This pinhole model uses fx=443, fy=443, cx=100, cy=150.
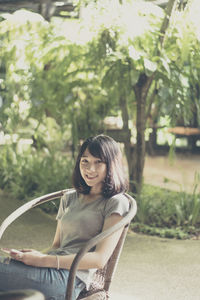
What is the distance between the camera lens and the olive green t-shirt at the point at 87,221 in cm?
179

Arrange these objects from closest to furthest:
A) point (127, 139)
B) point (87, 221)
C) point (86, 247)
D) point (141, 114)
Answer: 1. point (86, 247)
2. point (87, 221)
3. point (141, 114)
4. point (127, 139)

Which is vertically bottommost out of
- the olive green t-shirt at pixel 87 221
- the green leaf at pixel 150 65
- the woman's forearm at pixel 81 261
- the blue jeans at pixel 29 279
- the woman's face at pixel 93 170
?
the blue jeans at pixel 29 279

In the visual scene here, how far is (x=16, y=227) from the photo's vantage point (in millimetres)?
4168

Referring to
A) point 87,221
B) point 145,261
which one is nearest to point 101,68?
point 145,261

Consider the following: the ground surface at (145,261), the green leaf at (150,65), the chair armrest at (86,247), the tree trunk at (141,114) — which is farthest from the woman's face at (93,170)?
the tree trunk at (141,114)

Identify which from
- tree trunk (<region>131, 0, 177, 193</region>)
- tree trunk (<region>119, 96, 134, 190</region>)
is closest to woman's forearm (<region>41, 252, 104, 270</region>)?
tree trunk (<region>131, 0, 177, 193</region>)

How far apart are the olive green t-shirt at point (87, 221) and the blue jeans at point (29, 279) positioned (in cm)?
15

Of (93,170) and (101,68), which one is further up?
(101,68)

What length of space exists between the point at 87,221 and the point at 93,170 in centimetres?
21

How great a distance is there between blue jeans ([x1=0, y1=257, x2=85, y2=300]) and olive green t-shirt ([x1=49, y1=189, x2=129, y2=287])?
0.48 feet

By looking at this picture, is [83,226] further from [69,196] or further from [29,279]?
[29,279]

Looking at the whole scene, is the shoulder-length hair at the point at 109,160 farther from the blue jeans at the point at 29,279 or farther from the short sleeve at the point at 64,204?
the blue jeans at the point at 29,279

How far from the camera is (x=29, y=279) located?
5.31 ft

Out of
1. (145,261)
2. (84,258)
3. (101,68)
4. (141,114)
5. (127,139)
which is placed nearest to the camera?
(84,258)
